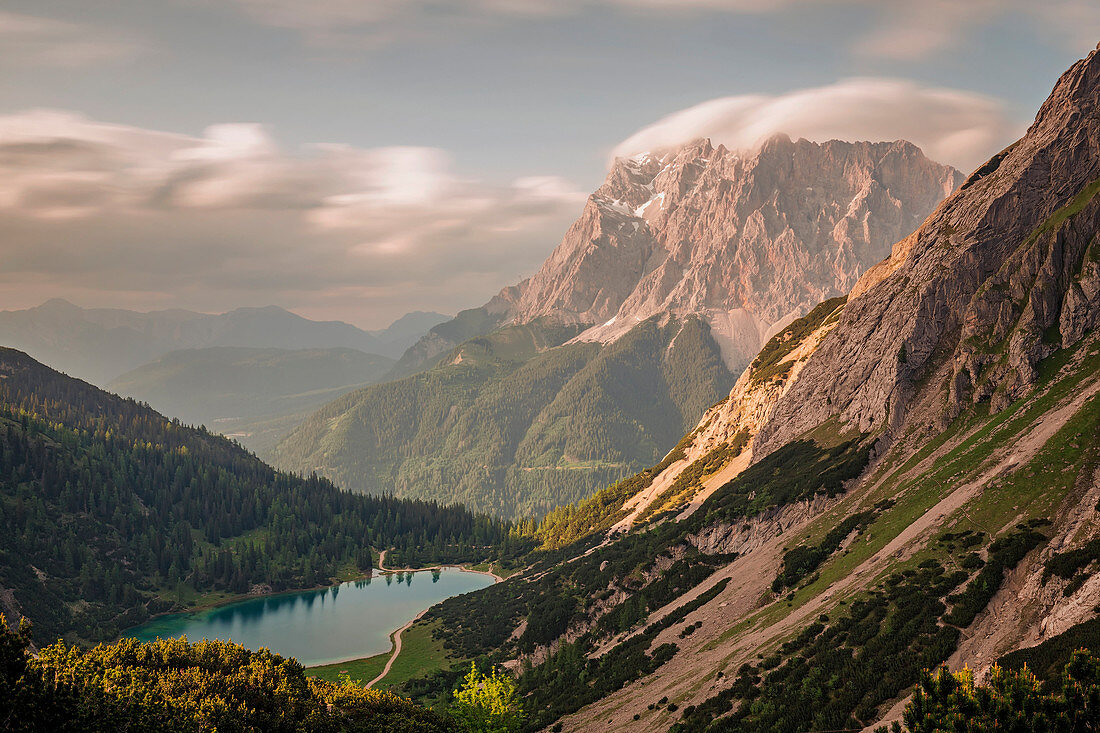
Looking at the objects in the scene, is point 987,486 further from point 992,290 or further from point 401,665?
point 401,665

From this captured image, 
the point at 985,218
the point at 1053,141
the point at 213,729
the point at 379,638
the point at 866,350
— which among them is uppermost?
the point at 1053,141

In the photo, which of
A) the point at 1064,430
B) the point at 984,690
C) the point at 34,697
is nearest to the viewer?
the point at 984,690

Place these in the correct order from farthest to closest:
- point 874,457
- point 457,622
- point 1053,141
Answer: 1. point 457,622
2. point 1053,141
3. point 874,457

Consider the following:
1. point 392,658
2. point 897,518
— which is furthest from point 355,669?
point 897,518

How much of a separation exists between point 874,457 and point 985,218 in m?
49.6

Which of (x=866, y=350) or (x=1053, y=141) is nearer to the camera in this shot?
(x=1053, y=141)

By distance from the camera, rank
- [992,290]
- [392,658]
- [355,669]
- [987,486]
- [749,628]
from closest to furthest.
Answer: [987,486], [749,628], [992,290], [355,669], [392,658]

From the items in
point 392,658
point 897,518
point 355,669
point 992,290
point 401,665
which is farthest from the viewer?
point 392,658

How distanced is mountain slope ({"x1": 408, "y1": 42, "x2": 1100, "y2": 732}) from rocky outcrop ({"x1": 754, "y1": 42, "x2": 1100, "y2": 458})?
39 centimetres

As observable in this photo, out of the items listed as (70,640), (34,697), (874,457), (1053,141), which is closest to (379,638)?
(70,640)

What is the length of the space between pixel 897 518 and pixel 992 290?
155 ft

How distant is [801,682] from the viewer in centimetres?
7000

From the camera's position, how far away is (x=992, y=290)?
369 feet

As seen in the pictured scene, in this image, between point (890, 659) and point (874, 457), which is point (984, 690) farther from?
point (874, 457)
